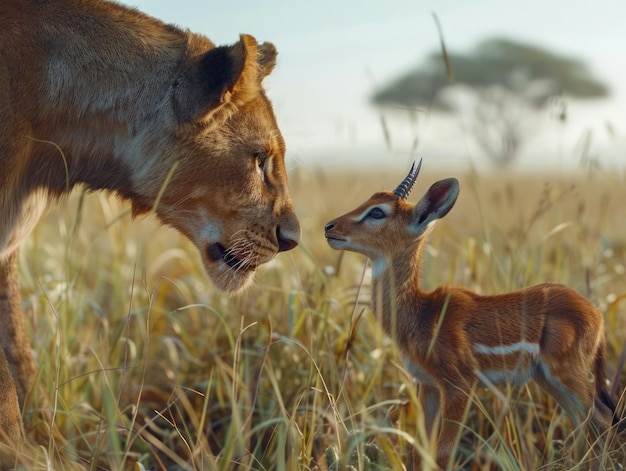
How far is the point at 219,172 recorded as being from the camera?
3482 millimetres

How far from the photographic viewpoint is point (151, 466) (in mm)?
3816

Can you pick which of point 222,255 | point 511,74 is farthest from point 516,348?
point 511,74

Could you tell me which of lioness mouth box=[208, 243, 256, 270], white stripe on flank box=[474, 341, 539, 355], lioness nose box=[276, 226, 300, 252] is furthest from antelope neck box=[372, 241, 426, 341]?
lioness mouth box=[208, 243, 256, 270]

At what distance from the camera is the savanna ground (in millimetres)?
3035

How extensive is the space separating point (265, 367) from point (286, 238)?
0.81 meters

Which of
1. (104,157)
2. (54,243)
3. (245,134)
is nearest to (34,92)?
(104,157)

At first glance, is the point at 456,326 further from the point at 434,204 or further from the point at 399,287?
the point at 434,204

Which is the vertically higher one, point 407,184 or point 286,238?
point 407,184

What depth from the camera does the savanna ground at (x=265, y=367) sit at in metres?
3.04

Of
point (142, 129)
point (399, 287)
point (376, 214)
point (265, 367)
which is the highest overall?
point (142, 129)

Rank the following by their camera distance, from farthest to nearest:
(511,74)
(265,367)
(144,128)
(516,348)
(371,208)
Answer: (511,74) < (265,367) < (144,128) < (371,208) < (516,348)

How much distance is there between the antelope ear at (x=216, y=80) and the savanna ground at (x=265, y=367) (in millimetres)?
536

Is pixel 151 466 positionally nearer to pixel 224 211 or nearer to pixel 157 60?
pixel 224 211

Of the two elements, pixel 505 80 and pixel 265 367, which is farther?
pixel 505 80
